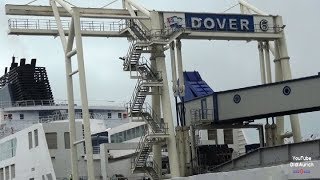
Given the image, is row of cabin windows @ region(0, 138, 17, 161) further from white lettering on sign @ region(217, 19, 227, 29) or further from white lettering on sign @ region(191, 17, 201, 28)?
white lettering on sign @ region(217, 19, 227, 29)

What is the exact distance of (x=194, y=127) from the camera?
3625 cm

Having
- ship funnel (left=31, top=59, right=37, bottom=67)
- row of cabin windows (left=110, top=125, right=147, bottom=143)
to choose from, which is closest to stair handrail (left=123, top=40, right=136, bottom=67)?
row of cabin windows (left=110, top=125, right=147, bottom=143)

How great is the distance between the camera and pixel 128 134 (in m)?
47.7

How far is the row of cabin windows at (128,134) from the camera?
4709 cm

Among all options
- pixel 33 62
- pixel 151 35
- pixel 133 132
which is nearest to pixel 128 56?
pixel 151 35

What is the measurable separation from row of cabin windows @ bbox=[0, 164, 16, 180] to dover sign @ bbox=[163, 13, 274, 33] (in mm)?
15636

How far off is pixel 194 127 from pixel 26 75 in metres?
22.7

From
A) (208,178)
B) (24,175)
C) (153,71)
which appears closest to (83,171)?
(24,175)

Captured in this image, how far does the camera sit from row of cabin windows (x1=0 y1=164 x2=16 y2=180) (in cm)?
4463

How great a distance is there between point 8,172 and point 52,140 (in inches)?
228

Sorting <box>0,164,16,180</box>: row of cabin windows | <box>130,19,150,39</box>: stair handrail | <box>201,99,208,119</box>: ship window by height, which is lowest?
<box>0,164,16,180</box>: row of cabin windows

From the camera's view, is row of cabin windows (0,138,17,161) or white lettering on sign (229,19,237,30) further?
row of cabin windows (0,138,17,161)

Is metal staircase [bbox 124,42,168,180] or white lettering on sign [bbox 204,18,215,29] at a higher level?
white lettering on sign [bbox 204,18,215,29]

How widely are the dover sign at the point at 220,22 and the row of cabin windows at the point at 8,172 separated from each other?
15636 mm
